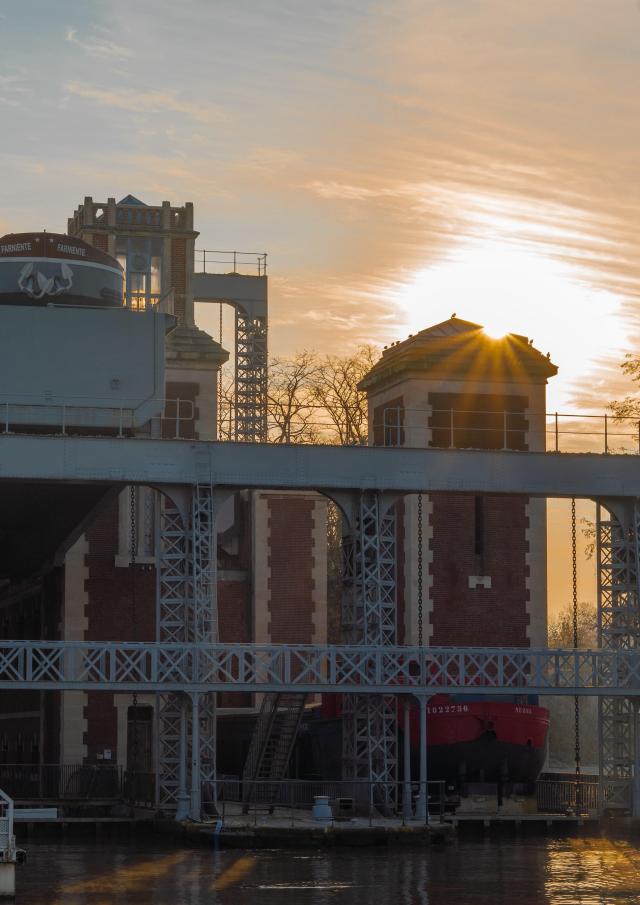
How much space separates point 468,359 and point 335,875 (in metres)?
28.3

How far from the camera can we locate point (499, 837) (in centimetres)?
4188

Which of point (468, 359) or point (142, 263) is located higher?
point (142, 263)

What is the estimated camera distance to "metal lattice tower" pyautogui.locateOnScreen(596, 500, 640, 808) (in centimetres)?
4291

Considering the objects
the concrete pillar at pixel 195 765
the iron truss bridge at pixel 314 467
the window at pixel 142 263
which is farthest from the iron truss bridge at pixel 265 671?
the window at pixel 142 263

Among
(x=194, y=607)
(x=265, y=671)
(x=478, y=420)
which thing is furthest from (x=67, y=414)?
(x=478, y=420)

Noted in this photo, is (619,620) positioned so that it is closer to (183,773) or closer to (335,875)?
(183,773)

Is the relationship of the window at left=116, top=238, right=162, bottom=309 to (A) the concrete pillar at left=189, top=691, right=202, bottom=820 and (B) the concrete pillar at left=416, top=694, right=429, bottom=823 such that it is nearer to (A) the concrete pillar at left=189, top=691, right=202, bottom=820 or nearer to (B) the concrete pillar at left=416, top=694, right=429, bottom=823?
(A) the concrete pillar at left=189, top=691, right=202, bottom=820

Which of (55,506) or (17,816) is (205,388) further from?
(17,816)

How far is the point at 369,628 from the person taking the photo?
41.1 meters

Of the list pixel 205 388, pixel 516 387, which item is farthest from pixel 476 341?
pixel 205 388

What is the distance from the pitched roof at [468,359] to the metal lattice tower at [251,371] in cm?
2239

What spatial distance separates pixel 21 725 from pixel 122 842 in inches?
786

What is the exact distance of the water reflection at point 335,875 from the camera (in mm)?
28156

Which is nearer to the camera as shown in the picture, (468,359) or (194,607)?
(194,607)
